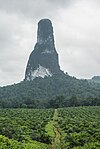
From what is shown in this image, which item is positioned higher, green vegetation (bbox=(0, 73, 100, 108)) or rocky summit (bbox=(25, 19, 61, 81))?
rocky summit (bbox=(25, 19, 61, 81))

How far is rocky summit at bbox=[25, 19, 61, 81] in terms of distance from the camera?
183 meters

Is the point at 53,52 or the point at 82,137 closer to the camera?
the point at 82,137

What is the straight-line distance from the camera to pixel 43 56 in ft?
615

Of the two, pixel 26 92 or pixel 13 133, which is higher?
pixel 26 92

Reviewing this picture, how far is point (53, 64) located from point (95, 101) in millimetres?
91148

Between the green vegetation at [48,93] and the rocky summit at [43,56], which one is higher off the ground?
the rocky summit at [43,56]

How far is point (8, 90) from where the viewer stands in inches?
5773

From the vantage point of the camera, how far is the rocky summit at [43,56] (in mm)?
182875

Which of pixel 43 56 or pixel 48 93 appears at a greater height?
pixel 43 56

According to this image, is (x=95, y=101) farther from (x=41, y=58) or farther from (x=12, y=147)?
(x=41, y=58)

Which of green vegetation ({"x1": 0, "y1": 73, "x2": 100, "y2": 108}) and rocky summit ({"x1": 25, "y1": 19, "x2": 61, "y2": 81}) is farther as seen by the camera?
rocky summit ({"x1": 25, "y1": 19, "x2": 61, "y2": 81})

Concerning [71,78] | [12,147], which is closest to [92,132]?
[12,147]

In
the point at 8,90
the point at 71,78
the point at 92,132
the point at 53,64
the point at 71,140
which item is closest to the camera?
the point at 71,140

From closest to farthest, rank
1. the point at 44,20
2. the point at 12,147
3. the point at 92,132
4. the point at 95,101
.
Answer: the point at 12,147, the point at 92,132, the point at 95,101, the point at 44,20
